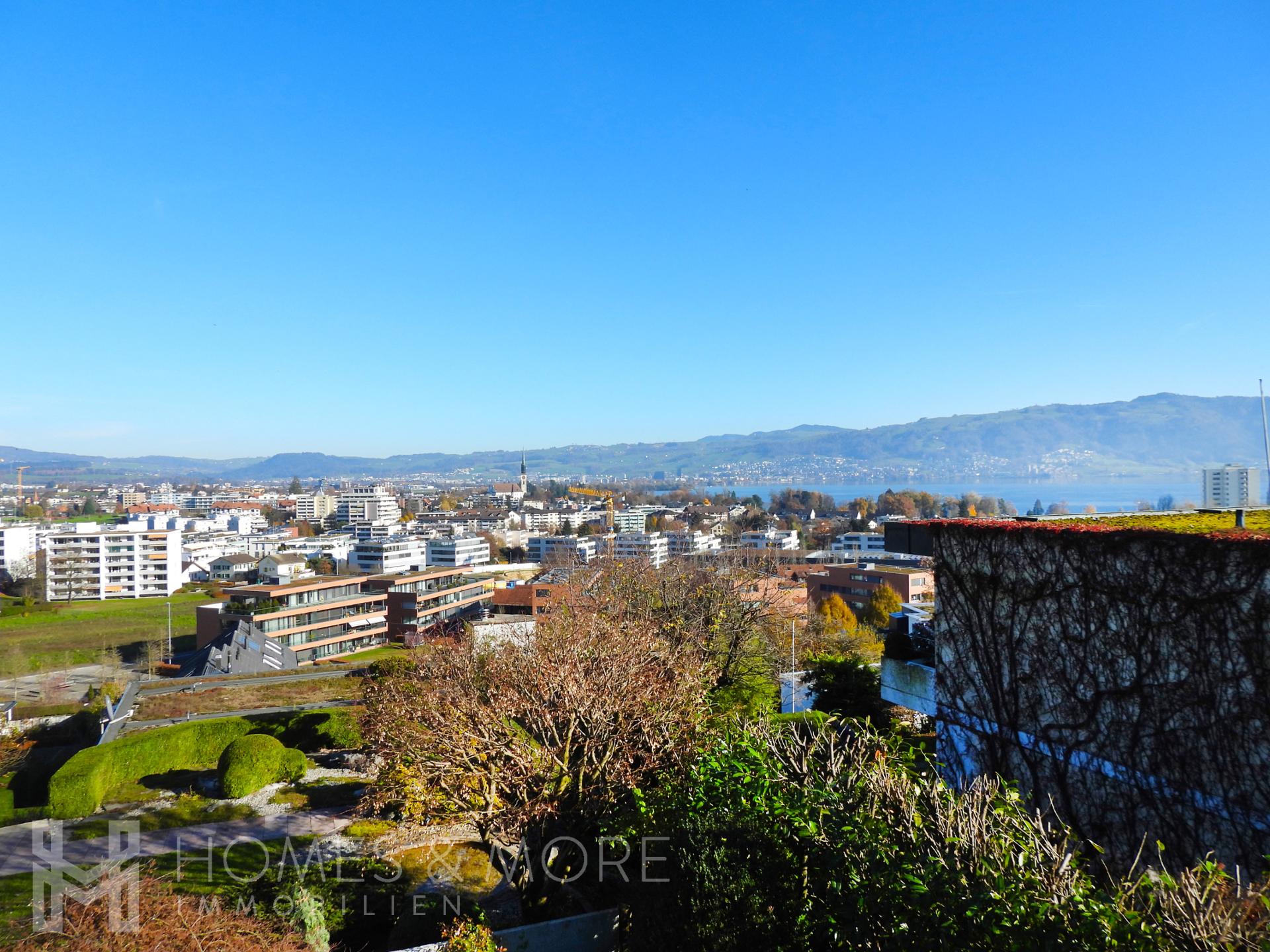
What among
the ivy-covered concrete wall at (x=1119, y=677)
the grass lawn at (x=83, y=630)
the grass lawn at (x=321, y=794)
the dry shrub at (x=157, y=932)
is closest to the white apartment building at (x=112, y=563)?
the grass lawn at (x=83, y=630)

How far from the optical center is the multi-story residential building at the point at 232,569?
61375 millimetres

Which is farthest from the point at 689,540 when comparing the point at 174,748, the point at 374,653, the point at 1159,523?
the point at 1159,523

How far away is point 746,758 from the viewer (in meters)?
5.70

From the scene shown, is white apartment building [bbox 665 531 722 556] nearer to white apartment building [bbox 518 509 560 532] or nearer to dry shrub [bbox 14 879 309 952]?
white apartment building [bbox 518 509 560 532]

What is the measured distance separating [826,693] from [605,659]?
571 cm

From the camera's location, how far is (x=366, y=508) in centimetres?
11738

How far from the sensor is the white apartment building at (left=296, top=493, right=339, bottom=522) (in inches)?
4872

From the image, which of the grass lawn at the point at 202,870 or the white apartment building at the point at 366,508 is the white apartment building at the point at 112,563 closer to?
the white apartment building at the point at 366,508

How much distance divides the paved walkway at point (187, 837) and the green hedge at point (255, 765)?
100 cm

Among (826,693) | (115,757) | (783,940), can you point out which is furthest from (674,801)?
(115,757)

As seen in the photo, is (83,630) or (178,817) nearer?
(178,817)

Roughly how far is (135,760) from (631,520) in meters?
87.8

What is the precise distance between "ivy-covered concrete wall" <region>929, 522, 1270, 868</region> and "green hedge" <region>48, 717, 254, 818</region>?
Answer: 1160cm

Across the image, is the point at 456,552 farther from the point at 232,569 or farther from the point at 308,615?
the point at 308,615
